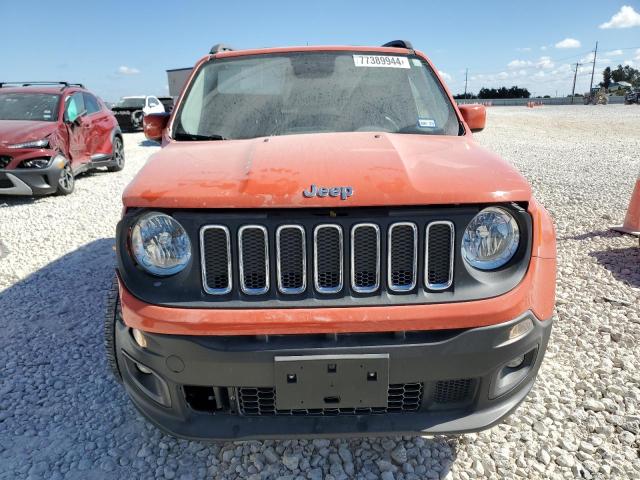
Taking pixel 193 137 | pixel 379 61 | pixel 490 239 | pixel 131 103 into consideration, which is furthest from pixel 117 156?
pixel 131 103

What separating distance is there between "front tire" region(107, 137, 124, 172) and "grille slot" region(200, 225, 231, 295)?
9.60 metres

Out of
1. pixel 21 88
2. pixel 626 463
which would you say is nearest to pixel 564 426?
pixel 626 463

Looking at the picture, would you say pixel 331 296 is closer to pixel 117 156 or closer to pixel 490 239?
pixel 490 239

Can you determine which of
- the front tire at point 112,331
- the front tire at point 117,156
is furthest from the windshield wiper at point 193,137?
the front tire at point 117,156

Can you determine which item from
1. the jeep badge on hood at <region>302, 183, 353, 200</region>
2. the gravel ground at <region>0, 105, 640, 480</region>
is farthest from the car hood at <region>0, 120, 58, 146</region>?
the jeep badge on hood at <region>302, 183, 353, 200</region>

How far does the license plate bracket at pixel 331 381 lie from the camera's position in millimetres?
1808

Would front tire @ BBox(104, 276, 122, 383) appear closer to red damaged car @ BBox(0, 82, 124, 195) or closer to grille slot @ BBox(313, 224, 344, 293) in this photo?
grille slot @ BBox(313, 224, 344, 293)

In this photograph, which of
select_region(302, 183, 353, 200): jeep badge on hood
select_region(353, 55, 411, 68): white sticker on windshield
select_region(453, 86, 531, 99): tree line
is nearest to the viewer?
select_region(302, 183, 353, 200): jeep badge on hood

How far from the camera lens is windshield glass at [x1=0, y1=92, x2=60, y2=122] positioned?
8.32 m

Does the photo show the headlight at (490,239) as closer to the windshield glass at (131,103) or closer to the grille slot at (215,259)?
the grille slot at (215,259)

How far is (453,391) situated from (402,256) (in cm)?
61

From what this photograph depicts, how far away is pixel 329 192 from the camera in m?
1.82

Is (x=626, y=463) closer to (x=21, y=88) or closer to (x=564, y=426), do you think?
(x=564, y=426)

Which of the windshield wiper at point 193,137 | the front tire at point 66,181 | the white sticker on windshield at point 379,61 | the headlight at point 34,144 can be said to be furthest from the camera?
the front tire at point 66,181
